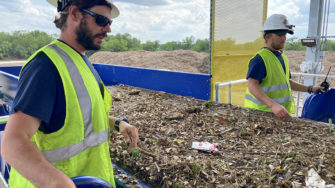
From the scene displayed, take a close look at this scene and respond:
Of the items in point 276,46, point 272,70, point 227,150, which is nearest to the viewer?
point 227,150

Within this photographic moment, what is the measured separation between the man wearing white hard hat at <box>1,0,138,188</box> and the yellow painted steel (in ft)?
11.3

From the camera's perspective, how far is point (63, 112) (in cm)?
119

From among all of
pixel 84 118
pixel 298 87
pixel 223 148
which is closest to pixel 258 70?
pixel 298 87

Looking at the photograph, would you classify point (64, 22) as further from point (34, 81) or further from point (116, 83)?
point (116, 83)

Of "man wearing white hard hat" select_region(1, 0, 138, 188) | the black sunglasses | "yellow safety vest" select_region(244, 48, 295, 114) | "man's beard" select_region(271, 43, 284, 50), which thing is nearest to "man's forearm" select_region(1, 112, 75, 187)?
"man wearing white hard hat" select_region(1, 0, 138, 188)

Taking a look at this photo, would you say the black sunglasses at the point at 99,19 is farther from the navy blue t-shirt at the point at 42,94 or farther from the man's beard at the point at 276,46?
the man's beard at the point at 276,46

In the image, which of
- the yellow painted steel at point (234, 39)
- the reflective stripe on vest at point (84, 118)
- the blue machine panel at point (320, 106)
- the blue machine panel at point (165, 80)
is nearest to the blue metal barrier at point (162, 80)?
the blue machine panel at point (165, 80)

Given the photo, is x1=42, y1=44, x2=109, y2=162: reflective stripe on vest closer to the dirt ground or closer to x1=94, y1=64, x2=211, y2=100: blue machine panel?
the dirt ground

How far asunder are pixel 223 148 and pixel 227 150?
0.19 ft

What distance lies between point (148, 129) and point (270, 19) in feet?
7.21

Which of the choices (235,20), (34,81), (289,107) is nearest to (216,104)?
(289,107)

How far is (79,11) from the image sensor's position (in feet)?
4.55

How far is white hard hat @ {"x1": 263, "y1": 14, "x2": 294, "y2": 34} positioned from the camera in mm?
3270

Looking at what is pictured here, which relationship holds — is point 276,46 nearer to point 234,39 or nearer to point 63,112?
point 234,39
